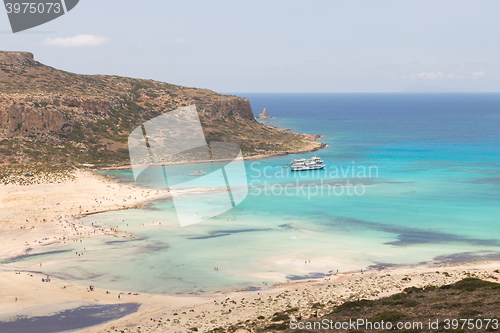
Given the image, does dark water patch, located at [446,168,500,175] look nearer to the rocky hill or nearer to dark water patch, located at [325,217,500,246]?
the rocky hill

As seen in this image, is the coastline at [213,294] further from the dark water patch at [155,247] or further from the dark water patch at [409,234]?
the dark water patch at [409,234]

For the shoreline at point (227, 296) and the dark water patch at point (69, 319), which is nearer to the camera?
the dark water patch at point (69, 319)

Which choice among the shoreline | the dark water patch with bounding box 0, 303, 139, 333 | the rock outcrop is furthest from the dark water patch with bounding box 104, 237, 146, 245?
the rock outcrop

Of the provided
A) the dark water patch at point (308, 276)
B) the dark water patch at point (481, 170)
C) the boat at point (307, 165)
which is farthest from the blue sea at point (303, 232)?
the boat at point (307, 165)

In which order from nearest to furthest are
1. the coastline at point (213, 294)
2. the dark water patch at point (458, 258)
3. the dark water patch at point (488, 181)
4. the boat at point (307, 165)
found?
the coastline at point (213, 294)
the dark water patch at point (458, 258)
the dark water patch at point (488, 181)
the boat at point (307, 165)

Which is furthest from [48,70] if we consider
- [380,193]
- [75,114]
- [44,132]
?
[380,193]

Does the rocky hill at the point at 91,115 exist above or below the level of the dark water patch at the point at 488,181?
above

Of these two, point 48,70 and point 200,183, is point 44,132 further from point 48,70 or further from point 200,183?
point 200,183
